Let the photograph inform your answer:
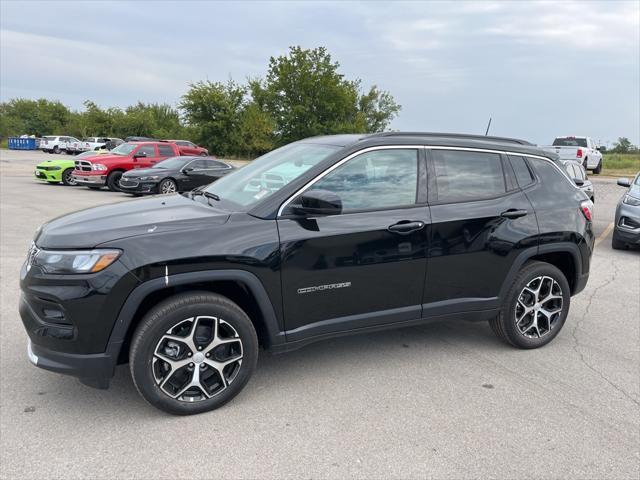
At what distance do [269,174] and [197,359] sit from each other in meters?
1.53

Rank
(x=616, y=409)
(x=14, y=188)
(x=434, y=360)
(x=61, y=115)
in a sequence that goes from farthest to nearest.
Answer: (x=61, y=115) < (x=14, y=188) < (x=434, y=360) < (x=616, y=409)

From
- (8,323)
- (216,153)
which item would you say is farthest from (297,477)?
(216,153)

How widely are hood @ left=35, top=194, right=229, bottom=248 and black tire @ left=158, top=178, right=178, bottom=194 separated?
468 inches

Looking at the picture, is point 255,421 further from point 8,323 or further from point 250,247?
point 8,323

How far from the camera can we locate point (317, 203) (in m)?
3.38

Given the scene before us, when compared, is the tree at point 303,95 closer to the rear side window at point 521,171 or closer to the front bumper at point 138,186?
the front bumper at point 138,186

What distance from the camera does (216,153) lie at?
163 ft

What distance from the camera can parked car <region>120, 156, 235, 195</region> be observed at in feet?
50.0

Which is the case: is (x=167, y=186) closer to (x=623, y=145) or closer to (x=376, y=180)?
(x=376, y=180)

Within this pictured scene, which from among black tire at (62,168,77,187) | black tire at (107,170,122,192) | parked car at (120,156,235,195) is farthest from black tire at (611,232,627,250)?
black tire at (62,168,77,187)

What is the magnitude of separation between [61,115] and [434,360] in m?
82.4

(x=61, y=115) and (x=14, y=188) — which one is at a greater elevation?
(x=61, y=115)

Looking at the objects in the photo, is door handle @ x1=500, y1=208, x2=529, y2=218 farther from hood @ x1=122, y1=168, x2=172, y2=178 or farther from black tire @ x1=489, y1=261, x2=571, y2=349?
hood @ x1=122, y1=168, x2=172, y2=178

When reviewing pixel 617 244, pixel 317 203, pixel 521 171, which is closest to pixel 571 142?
pixel 617 244
